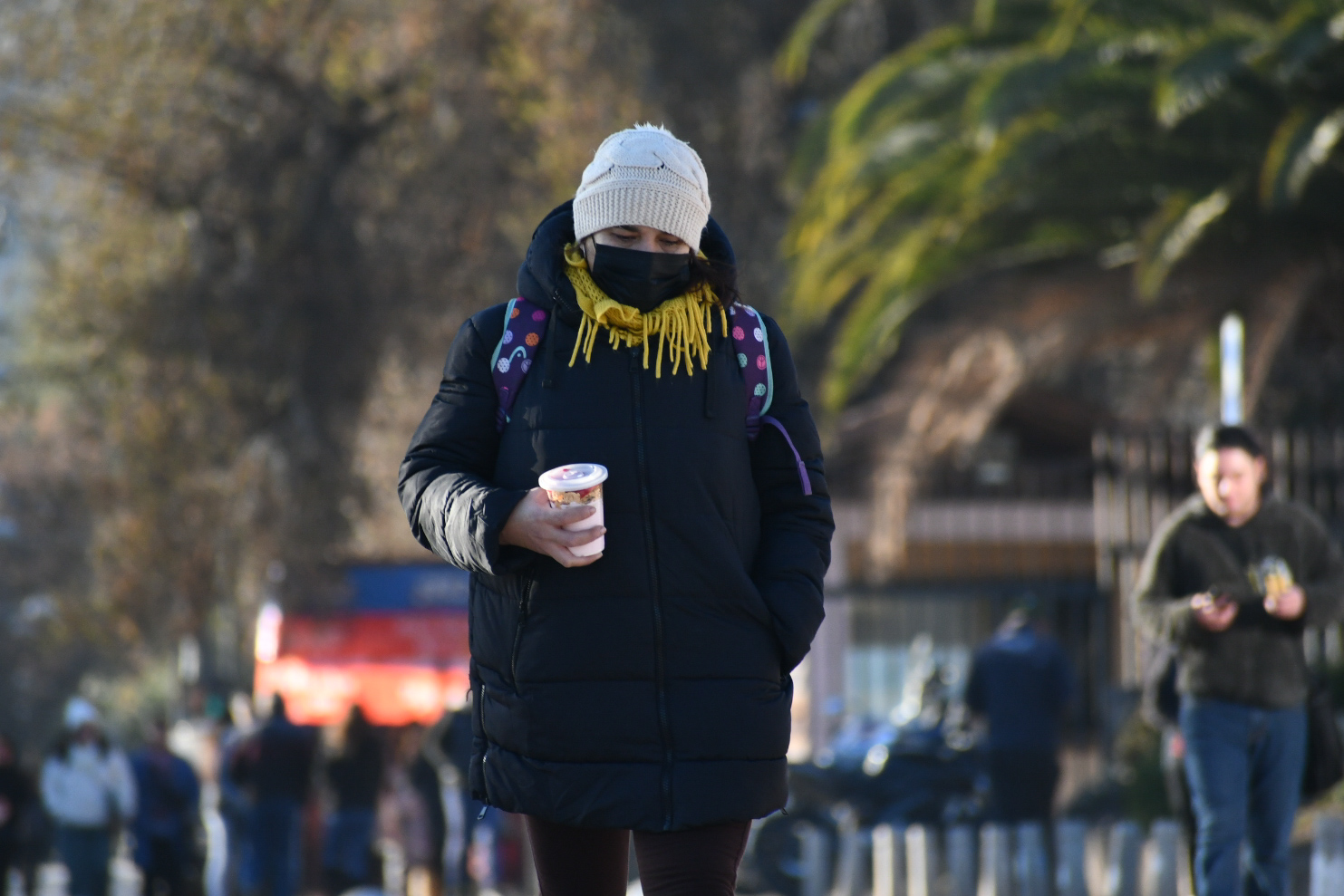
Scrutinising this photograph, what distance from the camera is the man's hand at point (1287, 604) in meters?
5.48

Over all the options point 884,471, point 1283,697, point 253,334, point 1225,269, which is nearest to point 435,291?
point 253,334

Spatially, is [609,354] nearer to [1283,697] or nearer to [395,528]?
[1283,697]

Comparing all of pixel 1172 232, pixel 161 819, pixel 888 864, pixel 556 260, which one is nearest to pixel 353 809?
pixel 161 819

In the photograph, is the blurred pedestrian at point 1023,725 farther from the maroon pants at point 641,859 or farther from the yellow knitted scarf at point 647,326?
the yellow knitted scarf at point 647,326

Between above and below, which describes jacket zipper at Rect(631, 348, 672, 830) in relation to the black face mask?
below

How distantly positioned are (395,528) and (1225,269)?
54.3 feet

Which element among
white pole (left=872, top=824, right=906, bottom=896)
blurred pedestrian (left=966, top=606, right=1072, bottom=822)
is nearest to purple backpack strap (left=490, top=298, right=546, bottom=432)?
white pole (left=872, top=824, right=906, bottom=896)

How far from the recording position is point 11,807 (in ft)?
41.0

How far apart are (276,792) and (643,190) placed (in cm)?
943

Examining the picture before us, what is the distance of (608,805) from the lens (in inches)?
115

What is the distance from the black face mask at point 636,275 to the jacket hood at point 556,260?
0.07m

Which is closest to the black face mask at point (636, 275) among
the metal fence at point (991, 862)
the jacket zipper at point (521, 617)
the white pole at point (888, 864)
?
the jacket zipper at point (521, 617)

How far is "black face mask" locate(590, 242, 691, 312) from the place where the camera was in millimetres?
3135

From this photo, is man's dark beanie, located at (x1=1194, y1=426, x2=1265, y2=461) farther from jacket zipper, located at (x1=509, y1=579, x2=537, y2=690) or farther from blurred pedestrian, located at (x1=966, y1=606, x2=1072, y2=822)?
blurred pedestrian, located at (x1=966, y1=606, x2=1072, y2=822)
